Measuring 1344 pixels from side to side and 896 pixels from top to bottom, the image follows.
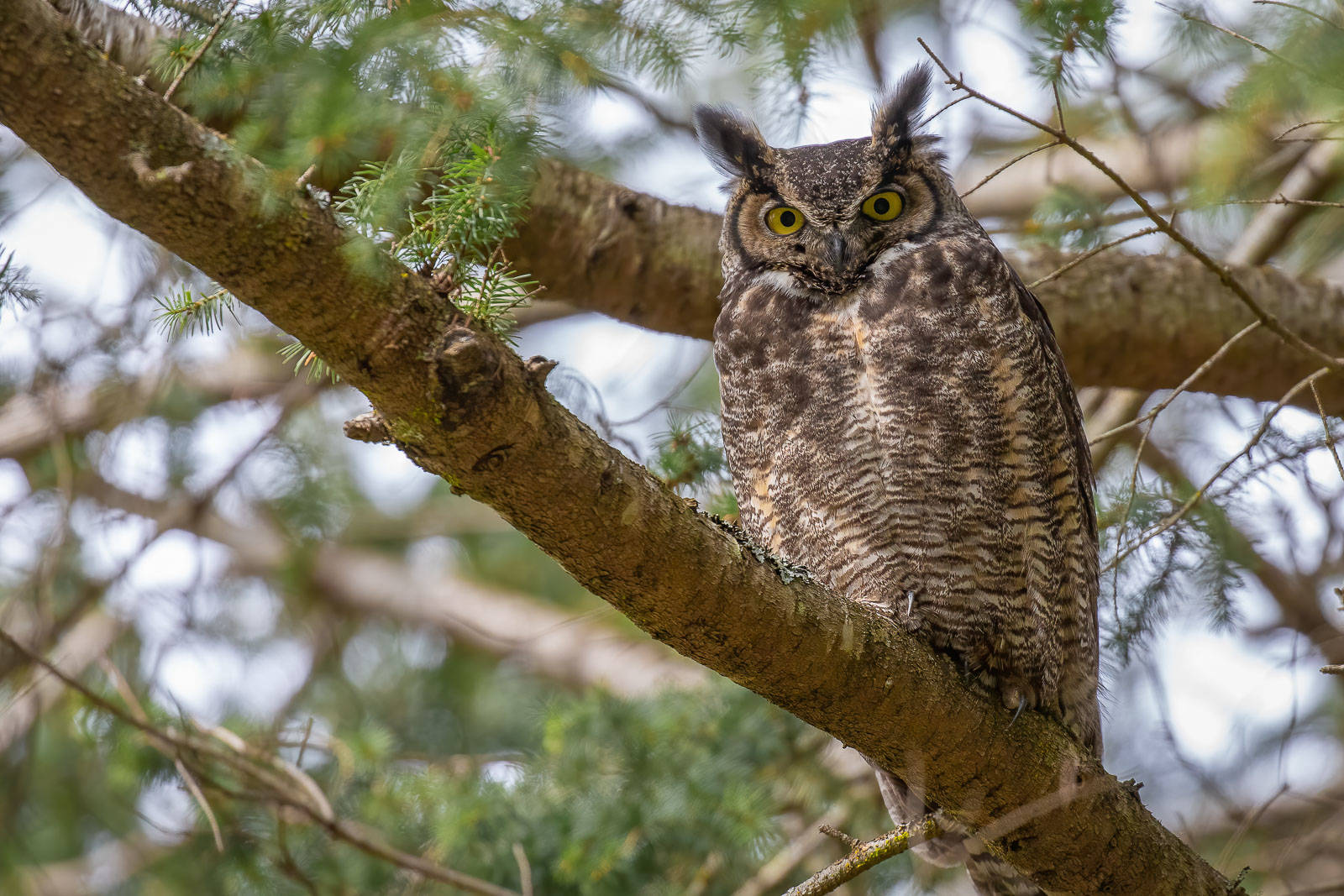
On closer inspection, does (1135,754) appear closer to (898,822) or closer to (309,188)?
(898,822)

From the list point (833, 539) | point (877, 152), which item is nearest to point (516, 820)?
point (833, 539)

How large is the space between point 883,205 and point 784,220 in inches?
9.9

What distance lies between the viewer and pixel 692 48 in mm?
2744

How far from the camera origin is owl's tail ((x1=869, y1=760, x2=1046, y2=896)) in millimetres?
2746

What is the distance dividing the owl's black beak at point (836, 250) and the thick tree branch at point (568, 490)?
3.06 feet

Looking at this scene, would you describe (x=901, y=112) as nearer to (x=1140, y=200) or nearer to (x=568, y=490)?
(x=1140, y=200)

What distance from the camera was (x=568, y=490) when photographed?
1657 mm

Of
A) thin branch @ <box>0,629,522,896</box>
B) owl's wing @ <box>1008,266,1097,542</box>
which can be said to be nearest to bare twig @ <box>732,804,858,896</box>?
thin branch @ <box>0,629,522,896</box>

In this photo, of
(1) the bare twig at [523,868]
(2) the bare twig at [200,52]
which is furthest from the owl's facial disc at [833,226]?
(1) the bare twig at [523,868]

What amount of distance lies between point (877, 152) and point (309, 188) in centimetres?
175

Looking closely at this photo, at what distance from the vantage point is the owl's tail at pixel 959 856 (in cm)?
275

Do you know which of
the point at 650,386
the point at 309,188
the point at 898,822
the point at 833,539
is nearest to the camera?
the point at 309,188

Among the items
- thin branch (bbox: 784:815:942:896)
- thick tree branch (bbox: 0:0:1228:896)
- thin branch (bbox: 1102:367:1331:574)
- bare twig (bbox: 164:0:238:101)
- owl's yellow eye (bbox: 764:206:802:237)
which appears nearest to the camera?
thick tree branch (bbox: 0:0:1228:896)

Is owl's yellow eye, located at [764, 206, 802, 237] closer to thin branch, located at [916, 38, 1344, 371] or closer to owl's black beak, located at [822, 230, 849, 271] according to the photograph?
owl's black beak, located at [822, 230, 849, 271]
